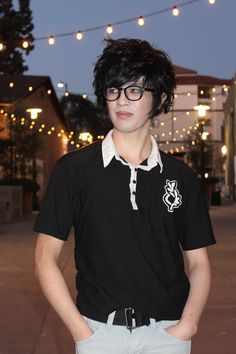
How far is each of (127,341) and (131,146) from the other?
747 mm

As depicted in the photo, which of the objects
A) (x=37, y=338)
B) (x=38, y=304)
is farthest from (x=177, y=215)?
(x=38, y=304)

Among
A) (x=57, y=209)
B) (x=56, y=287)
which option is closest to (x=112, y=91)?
(x=57, y=209)

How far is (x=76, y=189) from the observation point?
2.71 meters

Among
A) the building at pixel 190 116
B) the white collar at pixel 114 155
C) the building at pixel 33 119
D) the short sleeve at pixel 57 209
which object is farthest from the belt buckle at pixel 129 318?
the building at pixel 190 116

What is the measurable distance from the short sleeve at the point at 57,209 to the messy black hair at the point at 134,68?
16.2 inches

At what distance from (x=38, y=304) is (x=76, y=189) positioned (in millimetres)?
5737

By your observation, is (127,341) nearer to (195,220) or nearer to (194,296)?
(194,296)

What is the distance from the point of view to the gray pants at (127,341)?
256 cm

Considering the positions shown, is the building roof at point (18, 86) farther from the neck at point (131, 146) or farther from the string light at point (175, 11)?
the neck at point (131, 146)

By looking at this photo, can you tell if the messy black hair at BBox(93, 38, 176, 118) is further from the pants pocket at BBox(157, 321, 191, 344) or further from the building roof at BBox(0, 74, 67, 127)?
the building roof at BBox(0, 74, 67, 127)

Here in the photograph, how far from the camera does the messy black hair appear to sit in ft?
9.06

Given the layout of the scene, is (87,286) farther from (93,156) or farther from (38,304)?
(38,304)

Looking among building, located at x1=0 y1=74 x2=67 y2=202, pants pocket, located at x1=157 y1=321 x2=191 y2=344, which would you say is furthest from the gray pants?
building, located at x1=0 y1=74 x2=67 y2=202

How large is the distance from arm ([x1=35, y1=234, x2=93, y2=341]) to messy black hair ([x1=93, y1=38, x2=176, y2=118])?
0.64 meters
